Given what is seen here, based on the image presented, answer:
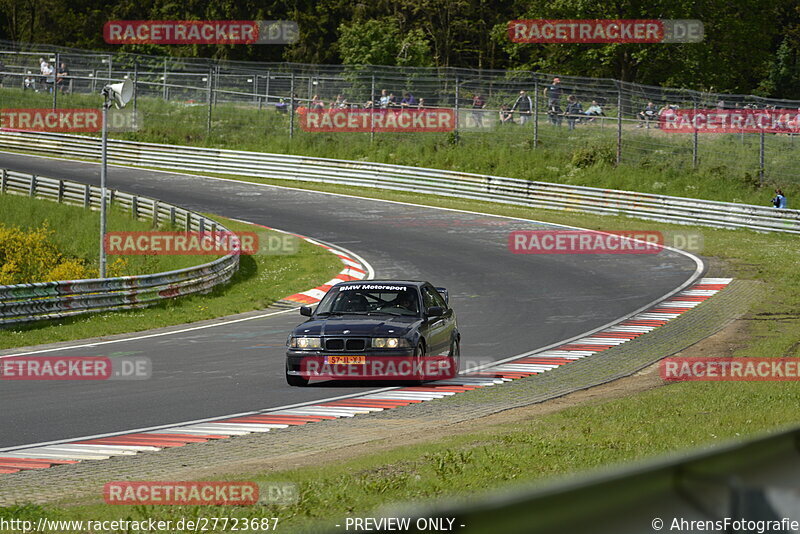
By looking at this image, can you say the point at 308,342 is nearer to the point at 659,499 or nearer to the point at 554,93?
the point at 659,499

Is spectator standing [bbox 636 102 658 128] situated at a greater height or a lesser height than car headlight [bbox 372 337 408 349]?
greater

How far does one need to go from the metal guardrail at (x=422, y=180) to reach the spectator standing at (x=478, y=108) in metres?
3.79

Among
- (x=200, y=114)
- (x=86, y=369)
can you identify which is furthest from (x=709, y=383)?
(x=200, y=114)

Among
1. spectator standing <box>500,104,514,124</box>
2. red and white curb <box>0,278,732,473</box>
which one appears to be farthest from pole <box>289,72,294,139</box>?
red and white curb <box>0,278,732,473</box>

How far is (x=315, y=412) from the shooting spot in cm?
1284

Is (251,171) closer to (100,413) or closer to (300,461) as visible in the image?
(100,413)

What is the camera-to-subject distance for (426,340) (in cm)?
1473

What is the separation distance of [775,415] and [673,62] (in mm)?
49250
